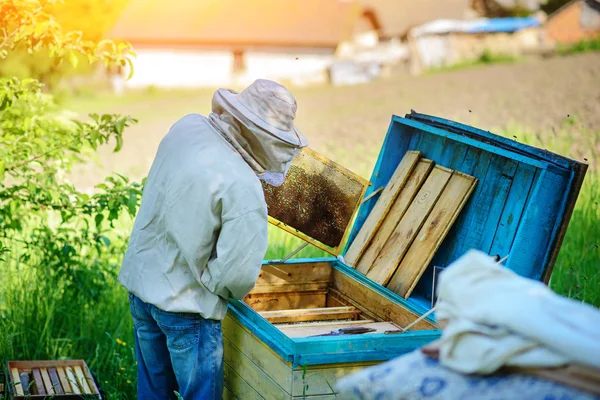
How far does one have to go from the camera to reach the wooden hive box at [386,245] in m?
3.42

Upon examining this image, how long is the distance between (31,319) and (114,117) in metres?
1.55

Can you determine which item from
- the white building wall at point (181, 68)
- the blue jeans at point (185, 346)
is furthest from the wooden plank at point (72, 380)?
the white building wall at point (181, 68)

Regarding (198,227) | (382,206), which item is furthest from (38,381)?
(382,206)

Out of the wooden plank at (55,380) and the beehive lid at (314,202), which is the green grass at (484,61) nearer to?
the beehive lid at (314,202)

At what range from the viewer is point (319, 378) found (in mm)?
3350

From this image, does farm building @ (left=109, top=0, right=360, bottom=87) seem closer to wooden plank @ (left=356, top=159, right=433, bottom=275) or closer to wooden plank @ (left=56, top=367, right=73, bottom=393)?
wooden plank @ (left=356, top=159, right=433, bottom=275)

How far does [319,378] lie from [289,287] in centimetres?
139

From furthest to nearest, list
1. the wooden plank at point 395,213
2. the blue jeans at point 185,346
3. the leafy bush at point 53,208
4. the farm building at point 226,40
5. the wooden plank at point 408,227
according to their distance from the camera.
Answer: the farm building at point 226,40 → the leafy bush at point 53,208 → the wooden plank at point 395,213 → the wooden plank at point 408,227 → the blue jeans at point 185,346

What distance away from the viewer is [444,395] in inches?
85.8

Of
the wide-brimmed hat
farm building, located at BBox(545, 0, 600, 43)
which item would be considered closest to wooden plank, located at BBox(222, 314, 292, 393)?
the wide-brimmed hat

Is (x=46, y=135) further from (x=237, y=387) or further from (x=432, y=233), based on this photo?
(x=432, y=233)

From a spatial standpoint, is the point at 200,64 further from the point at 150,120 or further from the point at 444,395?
the point at 444,395

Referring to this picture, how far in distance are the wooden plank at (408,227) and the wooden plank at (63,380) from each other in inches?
72.6

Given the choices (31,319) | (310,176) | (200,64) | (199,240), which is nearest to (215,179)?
(199,240)
